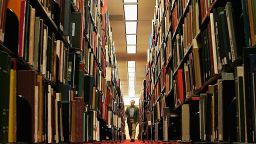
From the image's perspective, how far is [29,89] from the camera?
5.06ft

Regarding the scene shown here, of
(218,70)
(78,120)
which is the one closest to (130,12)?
(78,120)

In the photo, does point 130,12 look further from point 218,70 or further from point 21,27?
point 21,27

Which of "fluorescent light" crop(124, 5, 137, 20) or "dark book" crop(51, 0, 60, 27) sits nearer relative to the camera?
"dark book" crop(51, 0, 60, 27)

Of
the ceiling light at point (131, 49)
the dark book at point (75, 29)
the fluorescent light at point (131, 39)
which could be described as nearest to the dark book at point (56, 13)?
the dark book at point (75, 29)

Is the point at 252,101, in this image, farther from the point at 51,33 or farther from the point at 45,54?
the point at 51,33

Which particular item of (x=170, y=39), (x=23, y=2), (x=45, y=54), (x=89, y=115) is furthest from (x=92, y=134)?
(x=23, y=2)

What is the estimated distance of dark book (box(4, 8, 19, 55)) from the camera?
1451mm

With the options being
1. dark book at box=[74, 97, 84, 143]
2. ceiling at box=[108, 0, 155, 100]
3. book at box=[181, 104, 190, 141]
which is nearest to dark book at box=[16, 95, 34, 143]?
dark book at box=[74, 97, 84, 143]

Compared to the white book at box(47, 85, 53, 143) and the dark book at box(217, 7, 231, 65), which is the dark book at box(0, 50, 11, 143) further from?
the dark book at box(217, 7, 231, 65)

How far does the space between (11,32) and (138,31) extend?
8.34 m

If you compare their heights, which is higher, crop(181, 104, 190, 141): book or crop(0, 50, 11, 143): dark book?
crop(0, 50, 11, 143): dark book

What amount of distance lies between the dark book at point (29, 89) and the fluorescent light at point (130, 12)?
661cm

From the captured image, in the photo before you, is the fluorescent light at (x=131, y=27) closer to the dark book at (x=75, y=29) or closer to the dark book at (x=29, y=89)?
the dark book at (x=75, y=29)

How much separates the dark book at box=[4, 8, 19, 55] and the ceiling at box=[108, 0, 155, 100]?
643 centimetres
